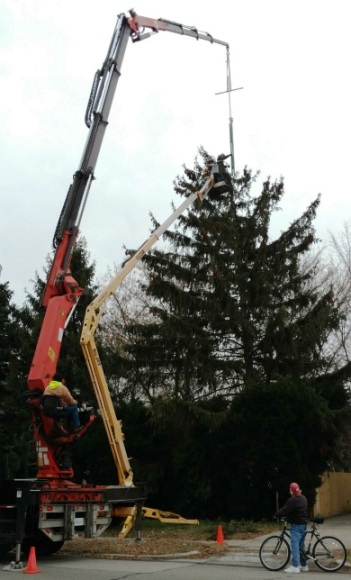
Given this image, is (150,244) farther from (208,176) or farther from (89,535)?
(89,535)

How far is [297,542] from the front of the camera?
12789mm

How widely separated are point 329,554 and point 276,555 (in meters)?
0.93

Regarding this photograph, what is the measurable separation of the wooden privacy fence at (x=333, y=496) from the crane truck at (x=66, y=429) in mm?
8993

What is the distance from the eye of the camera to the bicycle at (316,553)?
12859 millimetres

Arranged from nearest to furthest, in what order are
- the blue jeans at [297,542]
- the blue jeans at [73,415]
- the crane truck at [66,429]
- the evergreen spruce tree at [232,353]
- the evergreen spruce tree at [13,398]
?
the blue jeans at [297,542] < the crane truck at [66,429] < the blue jeans at [73,415] < the evergreen spruce tree at [232,353] < the evergreen spruce tree at [13,398]

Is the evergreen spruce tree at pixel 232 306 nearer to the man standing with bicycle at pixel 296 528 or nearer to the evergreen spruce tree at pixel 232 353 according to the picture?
the evergreen spruce tree at pixel 232 353

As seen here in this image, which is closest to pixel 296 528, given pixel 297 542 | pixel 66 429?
pixel 297 542

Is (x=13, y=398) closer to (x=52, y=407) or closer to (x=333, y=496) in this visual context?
(x=333, y=496)

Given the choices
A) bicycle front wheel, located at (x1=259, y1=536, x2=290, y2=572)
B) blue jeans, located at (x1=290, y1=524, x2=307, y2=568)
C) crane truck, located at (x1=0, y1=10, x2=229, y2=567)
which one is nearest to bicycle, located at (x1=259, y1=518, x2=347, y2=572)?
bicycle front wheel, located at (x1=259, y1=536, x2=290, y2=572)

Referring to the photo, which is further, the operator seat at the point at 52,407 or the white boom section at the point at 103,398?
the white boom section at the point at 103,398

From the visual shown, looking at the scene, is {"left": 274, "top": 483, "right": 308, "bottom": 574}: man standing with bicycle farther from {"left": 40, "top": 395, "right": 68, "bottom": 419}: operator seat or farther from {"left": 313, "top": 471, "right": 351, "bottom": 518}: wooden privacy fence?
{"left": 313, "top": 471, "right": 351, "bottom": 518}: wooden privacy fence

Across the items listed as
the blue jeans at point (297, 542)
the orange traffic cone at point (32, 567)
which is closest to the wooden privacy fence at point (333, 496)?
the blue jeans at point (297, 542)

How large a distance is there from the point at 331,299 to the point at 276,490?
22.5 ft

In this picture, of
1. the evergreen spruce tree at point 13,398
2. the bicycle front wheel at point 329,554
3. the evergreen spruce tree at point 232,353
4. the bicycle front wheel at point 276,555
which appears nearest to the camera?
the bicycle front wheel at point 329,554
